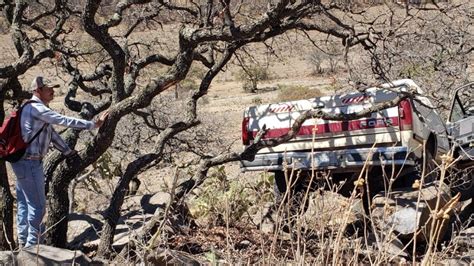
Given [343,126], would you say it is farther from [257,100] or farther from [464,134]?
[257,100]

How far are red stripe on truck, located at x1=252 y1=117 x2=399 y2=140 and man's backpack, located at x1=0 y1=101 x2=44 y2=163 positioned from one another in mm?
3740

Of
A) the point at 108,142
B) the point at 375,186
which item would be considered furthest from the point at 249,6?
the point at 108,142

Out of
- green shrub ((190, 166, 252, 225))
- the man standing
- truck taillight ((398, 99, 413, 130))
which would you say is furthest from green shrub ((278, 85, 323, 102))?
the man standing

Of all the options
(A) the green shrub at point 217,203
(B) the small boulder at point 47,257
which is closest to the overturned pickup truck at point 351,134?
(A) the green shrub at point 217,203

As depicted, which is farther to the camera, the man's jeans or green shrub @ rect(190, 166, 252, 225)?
green shrub @ rect(190, 166, 252, 225)

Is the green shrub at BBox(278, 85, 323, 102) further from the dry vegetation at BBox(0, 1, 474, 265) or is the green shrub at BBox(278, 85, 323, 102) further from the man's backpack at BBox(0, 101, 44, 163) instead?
the man's backpack at BBox(0, 101, 44, 163)

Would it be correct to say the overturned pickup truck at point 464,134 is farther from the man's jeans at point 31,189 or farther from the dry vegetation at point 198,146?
the man's jeans at point 31,189

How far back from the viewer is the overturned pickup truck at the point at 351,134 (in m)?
8.48

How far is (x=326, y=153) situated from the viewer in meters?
8.96

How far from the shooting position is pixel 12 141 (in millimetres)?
6363

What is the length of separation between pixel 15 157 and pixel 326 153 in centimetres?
409

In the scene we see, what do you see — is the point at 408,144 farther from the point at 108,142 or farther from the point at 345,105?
the point at 108,142

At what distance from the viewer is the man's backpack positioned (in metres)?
6.33

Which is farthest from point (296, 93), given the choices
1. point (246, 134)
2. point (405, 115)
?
point (405, 115)
